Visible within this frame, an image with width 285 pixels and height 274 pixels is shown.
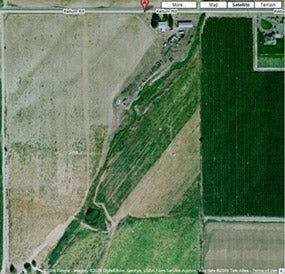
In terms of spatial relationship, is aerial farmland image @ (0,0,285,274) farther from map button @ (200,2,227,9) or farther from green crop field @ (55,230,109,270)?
map button @ (200,2,227,9)

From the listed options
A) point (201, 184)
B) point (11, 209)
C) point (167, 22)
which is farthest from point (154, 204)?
point (167, 22)

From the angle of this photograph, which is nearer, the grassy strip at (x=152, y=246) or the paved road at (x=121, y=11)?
the grassy strip at (x=152, y=246)

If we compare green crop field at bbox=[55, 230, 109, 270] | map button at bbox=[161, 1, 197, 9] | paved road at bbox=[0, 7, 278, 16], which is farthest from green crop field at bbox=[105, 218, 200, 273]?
map button at bbox=[161, 1, 197, 9]

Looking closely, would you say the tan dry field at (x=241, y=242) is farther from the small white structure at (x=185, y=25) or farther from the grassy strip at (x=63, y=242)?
the small white structure at (x=185, y=25)

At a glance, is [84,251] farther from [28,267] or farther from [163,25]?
[163,25]

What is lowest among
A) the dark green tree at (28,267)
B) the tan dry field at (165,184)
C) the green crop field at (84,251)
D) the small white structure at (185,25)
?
the dark green tree at (28,267)

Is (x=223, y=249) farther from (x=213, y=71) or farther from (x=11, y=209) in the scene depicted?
(x=11, y=209)

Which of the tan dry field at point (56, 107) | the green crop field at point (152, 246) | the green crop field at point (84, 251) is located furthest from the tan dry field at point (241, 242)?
the tan dry field at point (56, 107)
